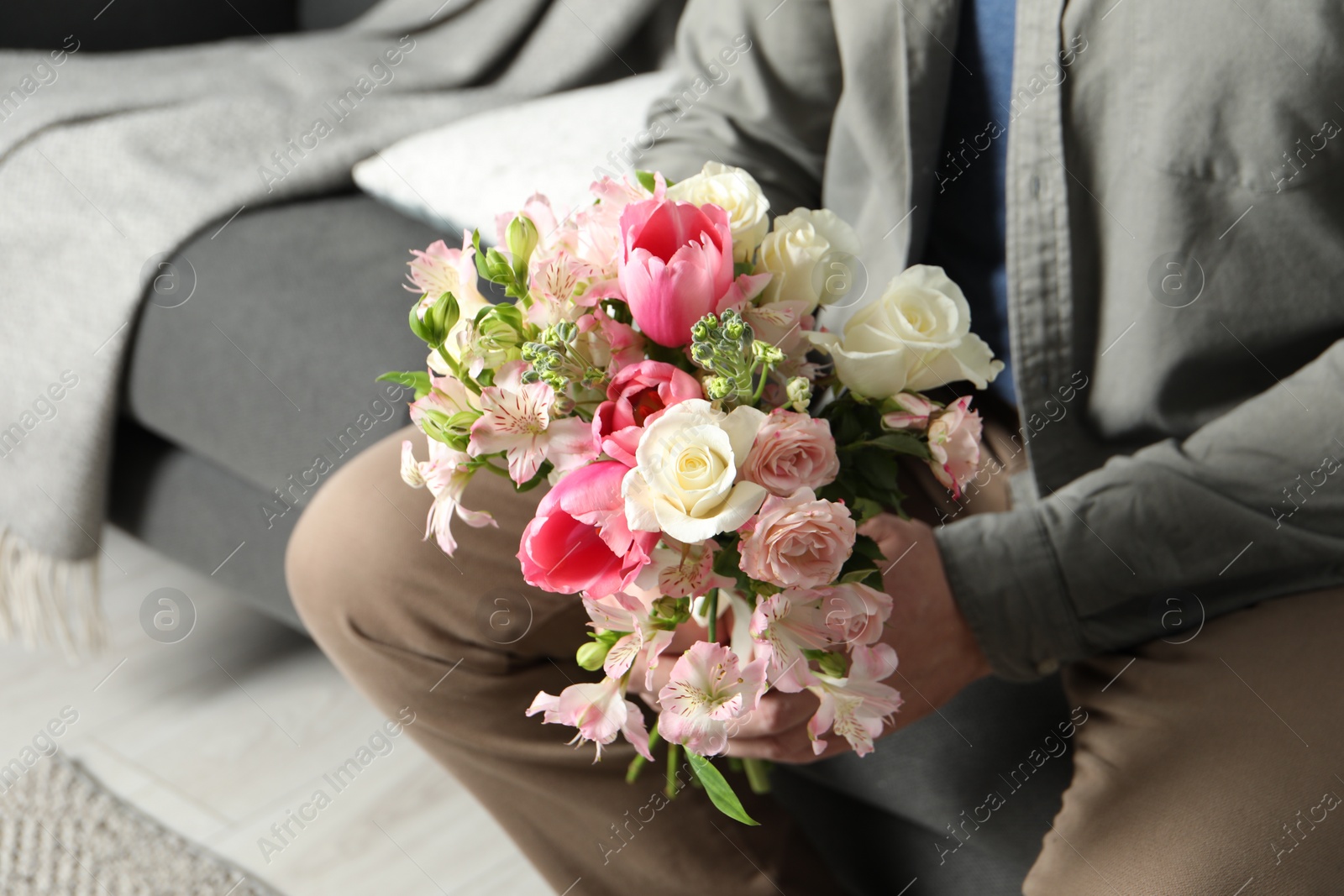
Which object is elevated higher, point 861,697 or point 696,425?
point 696,425

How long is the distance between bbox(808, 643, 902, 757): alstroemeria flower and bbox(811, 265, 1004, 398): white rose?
0.39ft

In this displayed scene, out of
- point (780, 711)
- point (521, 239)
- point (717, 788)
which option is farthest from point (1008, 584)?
point (521, 239)

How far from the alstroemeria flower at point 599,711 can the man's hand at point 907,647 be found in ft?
0.39

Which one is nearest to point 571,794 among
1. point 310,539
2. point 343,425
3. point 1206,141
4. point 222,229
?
point 310,539

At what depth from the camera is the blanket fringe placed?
1.18 metres

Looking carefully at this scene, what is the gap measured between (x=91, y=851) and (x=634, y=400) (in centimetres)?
92

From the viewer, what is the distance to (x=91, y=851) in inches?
40.4

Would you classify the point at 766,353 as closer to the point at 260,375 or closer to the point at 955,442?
the point at 955,442

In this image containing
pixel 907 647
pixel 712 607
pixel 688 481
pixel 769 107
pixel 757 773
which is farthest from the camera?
pixel 769 107

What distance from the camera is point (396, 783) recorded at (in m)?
1.12

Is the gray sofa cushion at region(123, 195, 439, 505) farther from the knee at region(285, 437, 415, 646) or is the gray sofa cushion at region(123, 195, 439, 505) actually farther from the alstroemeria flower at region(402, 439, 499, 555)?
the alstroemeria flower at region(402, 439, 499, 555)

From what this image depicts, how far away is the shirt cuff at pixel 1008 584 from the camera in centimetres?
64

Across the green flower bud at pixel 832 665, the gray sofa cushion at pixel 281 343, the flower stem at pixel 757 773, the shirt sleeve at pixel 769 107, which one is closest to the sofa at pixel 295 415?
the gray sofa cushion at pixel 281 343

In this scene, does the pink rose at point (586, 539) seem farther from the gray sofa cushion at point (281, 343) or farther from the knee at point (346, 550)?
the gray sofa cushion at point (281, 343)
